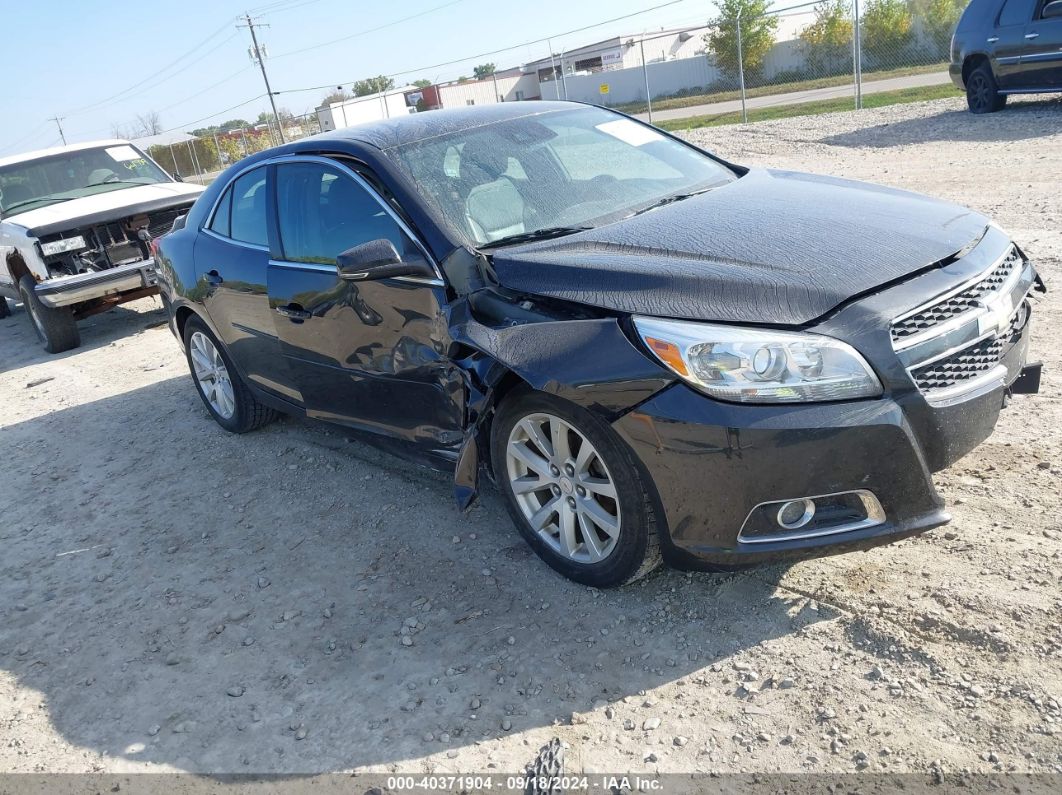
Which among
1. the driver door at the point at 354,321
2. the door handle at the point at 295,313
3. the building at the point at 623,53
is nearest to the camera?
the driver door at the point at 354,321

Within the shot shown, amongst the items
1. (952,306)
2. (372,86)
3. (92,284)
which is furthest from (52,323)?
(372,86)

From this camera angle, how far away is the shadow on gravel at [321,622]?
3000 millimetres

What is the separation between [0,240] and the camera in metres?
10.0

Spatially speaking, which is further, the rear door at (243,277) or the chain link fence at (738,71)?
the chain link fence at (738,71)

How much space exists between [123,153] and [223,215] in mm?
6886

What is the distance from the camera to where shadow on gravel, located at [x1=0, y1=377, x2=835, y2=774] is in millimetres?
3000

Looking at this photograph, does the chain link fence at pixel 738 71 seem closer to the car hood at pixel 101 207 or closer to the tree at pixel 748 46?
the tree at pixel 748 46

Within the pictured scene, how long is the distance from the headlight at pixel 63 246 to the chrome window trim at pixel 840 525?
27.9ft

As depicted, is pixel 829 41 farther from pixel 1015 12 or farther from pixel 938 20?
pixel 1015 12

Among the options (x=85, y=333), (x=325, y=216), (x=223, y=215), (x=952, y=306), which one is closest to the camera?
(x=952, y=306)

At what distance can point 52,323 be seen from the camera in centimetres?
934

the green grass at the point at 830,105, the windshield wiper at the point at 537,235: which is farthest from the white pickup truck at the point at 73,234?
the green grass at the point at 830,105

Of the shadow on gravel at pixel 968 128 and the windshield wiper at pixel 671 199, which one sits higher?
the windshield wiper at pixel 671 199

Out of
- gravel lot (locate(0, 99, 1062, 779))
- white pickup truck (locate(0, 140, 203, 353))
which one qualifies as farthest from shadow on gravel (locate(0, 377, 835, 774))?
white pickup truck (locate(0, 140, 203, 353))
